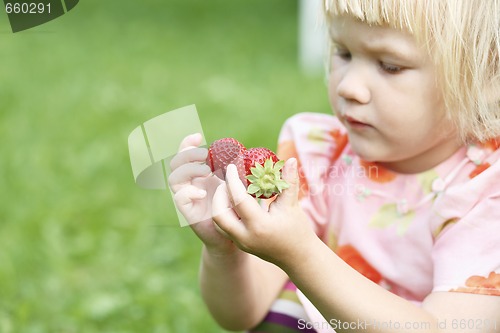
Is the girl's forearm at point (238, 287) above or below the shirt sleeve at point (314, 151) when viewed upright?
below

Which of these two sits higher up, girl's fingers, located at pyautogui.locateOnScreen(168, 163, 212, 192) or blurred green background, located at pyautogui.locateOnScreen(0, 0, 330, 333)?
girl's fingers, located at pyautogui.locateOnScreen(168, 163, 212, 192)

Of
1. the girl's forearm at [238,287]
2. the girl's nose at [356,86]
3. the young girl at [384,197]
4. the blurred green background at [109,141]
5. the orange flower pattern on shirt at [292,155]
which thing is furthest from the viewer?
the blurred green background at [109,141]

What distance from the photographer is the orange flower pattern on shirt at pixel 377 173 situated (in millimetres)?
1341

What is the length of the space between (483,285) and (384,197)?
25cm

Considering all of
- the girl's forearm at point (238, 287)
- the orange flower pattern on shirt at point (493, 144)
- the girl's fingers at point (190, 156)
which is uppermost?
the girl's fingers at point (190, 156)

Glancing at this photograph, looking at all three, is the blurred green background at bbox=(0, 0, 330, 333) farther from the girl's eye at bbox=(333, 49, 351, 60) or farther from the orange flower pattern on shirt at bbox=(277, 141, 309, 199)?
the girl's eye at bbox=(333, 49, 351, 60)

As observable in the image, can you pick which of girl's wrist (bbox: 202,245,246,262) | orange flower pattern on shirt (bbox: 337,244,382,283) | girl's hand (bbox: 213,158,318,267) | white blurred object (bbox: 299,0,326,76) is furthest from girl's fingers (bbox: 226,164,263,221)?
white blurred object (bbox: 299,0,326,76)

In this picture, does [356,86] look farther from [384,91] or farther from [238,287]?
[238,287]

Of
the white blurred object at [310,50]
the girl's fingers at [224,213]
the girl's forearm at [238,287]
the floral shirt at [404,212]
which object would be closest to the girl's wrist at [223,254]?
the girl's forearm at [238,287]

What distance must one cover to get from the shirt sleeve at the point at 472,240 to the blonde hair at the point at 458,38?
0.10m

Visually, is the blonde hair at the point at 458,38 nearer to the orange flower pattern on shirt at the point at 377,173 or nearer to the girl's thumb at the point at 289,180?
the orange flower pattern on shirt at the point at 377,173

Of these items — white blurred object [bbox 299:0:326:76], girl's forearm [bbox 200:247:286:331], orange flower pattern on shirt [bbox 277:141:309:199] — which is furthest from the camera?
white blurred object [bbox 299:0:326:76]

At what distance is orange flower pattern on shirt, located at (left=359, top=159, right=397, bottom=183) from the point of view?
1.34 metres

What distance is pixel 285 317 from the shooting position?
1.43 metres
